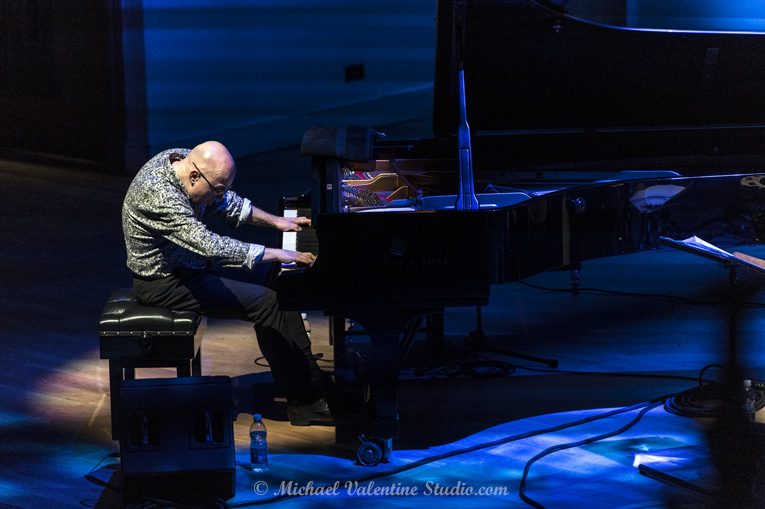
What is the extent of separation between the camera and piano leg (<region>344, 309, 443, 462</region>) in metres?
3.03

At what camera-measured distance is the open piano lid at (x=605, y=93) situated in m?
4.09

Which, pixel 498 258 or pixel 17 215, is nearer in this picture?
pixel 498 258

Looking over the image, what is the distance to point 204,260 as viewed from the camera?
346 centimetres

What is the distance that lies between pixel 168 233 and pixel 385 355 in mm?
877

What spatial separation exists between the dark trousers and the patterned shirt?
60mm

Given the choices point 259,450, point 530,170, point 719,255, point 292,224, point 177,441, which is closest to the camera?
point 177,441

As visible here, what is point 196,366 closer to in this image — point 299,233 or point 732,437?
point 299,233

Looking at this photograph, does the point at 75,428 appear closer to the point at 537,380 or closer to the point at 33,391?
the point at 33,391

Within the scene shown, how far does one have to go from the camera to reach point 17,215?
282 inches

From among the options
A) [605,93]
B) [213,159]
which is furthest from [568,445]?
[605,93]

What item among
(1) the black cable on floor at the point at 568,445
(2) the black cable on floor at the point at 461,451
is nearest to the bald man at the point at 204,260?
(2) the black cable on floor at the point at 461,451

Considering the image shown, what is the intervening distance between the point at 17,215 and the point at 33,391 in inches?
145

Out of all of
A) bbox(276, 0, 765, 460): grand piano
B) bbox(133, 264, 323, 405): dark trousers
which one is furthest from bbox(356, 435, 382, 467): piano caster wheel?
bbox(133, 264, 323, 405): dark trousers

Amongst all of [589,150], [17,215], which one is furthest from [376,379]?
[17,215]
